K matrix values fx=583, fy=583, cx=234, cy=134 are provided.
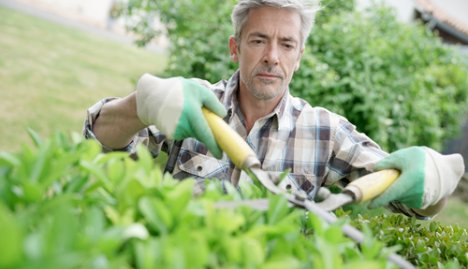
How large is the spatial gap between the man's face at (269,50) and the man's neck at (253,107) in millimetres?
53

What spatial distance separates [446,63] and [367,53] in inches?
78.4

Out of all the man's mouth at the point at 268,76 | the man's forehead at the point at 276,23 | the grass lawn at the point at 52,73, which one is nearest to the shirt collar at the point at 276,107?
the man's mouth at the point at 268,76

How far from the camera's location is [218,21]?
16.6 ft

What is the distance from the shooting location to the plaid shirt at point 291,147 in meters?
2.41

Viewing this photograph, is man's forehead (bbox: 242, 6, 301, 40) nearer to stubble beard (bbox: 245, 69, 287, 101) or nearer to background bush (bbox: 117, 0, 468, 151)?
stubble beard (bbox: 245, 69, 287, 101)

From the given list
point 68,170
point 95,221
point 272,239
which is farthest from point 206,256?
point 68,170

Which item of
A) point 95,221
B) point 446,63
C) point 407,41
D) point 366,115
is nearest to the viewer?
point 95,221

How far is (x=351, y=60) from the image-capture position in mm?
4859

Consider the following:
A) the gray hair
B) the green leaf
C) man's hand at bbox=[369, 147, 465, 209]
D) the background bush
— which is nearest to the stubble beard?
the gray hair

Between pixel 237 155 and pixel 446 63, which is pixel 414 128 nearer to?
pixel 446 63

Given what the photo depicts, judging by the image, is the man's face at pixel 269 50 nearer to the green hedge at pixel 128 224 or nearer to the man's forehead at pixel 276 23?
the man's forehead at pixel 276 23

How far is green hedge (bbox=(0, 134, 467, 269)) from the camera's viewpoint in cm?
80

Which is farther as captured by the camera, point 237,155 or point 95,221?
point 237,155

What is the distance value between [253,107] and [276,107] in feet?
0.34
